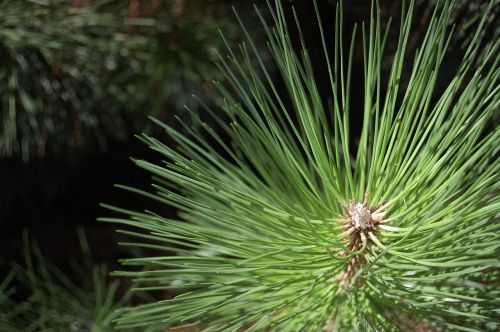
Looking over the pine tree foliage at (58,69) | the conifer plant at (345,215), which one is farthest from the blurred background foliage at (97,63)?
the conifer plant at (345,215)

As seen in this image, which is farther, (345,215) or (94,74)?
(94,74)

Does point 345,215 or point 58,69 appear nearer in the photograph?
point 345,215

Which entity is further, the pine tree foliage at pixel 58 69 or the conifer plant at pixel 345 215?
the pine tree foliage at pixel 58 69

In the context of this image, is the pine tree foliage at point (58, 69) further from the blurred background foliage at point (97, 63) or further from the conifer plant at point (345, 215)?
the conifer plant at point (345, 215)

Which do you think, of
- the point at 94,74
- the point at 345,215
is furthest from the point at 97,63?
the point at 345,215

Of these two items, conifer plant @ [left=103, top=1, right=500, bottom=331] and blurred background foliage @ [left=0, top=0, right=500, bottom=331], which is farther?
blurred background foliage @ [left=0, top=0, right=500, bottom=331]

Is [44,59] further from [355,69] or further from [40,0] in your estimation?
[355,69]

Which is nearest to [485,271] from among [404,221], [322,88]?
[404,221]

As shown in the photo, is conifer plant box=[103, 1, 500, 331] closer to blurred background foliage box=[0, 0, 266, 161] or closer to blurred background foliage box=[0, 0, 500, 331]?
blurred background foliage box=[0, 0, 500, 331]

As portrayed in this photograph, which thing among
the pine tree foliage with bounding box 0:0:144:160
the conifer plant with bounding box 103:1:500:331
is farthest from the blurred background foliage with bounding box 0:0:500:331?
the conifer plant with bounding box 103:1:500:331

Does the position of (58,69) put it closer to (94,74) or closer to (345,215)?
(94,74)

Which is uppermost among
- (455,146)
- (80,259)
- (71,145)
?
(455,146)
